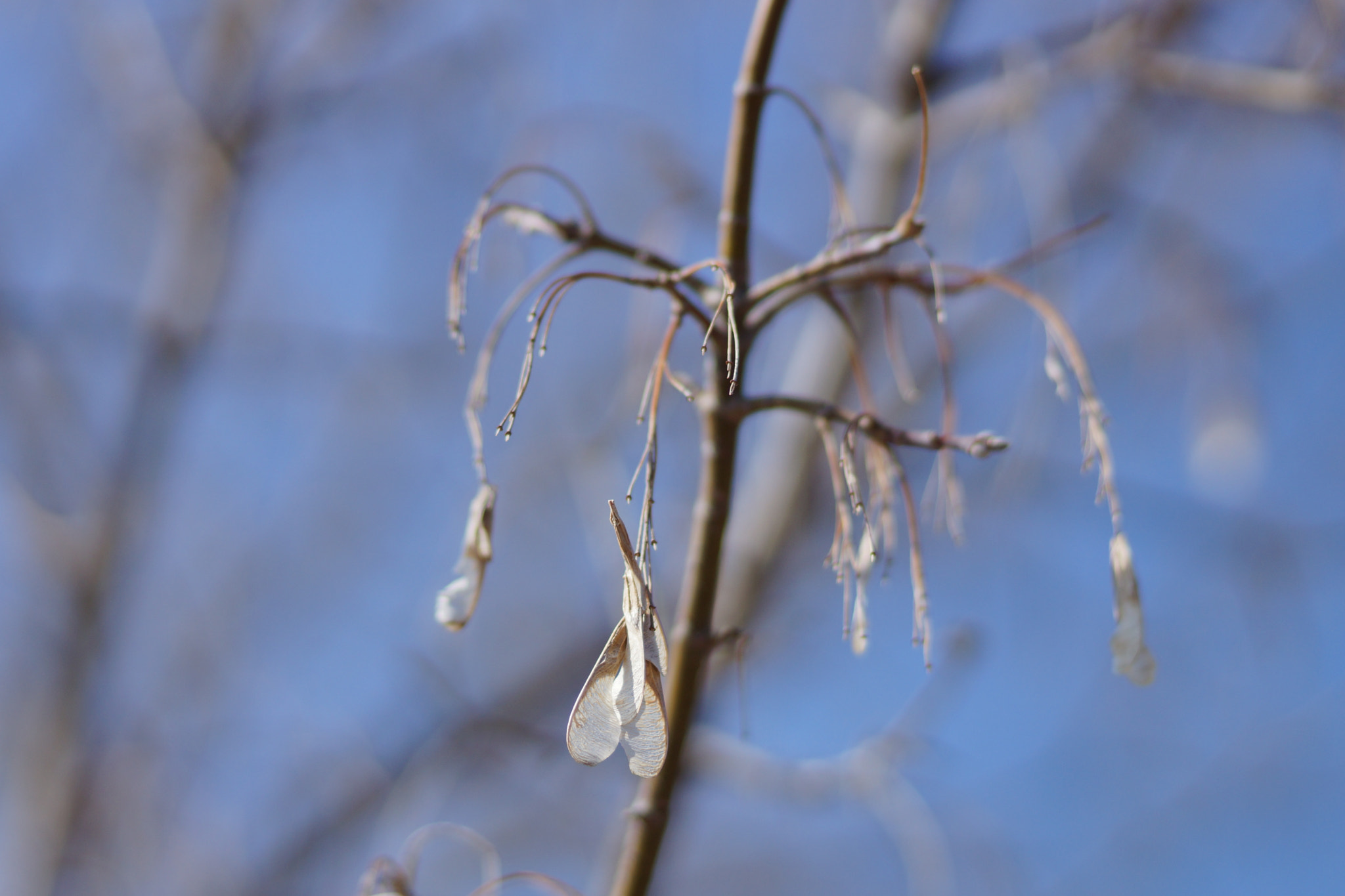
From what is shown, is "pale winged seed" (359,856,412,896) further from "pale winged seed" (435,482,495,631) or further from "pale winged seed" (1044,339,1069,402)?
"pale winged seed" (1044,339,1069,402)

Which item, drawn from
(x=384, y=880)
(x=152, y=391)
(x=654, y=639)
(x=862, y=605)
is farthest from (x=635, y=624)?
(x=152, y=391)

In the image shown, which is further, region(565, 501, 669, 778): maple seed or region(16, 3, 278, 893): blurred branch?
region(16, 3, 278, 893): blurred branch

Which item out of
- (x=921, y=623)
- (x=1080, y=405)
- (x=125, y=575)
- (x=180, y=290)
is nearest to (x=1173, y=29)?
(x=1080, y=405)

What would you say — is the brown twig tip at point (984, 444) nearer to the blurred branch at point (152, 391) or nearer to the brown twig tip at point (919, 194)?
the brown twig tip at point (919, 194)

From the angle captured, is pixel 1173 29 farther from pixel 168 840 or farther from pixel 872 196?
pixel 168 840

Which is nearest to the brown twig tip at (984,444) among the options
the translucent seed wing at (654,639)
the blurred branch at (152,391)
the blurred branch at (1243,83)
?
the translucent seed wing at (654,639)

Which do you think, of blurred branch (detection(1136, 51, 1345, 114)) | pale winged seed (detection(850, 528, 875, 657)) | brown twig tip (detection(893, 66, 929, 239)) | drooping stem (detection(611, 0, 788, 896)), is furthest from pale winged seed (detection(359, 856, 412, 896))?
blurred branch (detection(1136, 51, 1345, 114))
